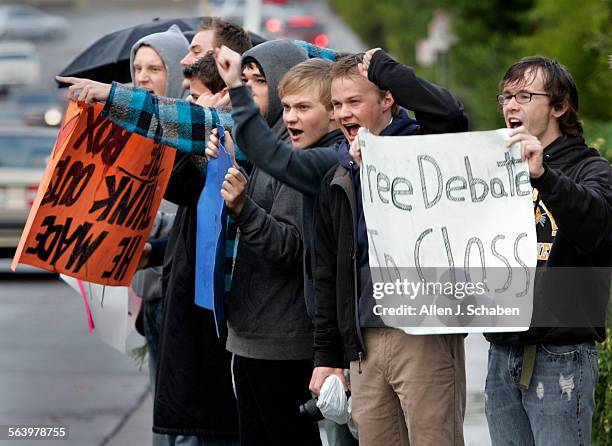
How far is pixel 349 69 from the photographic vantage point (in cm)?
452

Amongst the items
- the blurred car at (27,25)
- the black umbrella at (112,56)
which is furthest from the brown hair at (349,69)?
the blurred car at (27,25)

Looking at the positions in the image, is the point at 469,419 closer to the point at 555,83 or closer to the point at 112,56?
the point at 112,56

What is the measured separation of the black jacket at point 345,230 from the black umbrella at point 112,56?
3.30 metres

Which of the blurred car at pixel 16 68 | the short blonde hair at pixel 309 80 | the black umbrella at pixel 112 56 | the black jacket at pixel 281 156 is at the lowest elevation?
the black jacket at pixel 281 156

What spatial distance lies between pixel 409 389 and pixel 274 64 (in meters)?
1.50

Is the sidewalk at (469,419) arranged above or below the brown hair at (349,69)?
below

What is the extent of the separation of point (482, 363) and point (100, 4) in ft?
216

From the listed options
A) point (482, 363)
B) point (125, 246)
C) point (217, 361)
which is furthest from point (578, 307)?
point (482, 363)

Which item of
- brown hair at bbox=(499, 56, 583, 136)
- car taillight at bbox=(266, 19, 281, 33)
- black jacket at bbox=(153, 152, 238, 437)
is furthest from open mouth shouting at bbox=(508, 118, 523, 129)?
car taillight at bbox=(266, 19, 281, 33)

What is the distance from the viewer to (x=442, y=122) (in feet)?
14.7

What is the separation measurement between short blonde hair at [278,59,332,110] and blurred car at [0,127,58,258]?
10.2 metres

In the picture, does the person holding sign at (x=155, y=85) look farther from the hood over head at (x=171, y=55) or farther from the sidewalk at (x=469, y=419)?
the sidewalk at (x=469, y=419)

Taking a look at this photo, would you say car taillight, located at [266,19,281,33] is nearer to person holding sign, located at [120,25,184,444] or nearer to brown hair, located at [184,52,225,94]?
person holding sign, located at [120,25,184,444]

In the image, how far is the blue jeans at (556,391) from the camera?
421 cm
